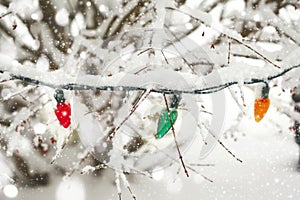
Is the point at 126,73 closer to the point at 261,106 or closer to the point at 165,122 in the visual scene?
the point at 165,122

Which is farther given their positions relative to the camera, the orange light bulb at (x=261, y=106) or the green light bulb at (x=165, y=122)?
the orange light bulb at (x=261, y=106)

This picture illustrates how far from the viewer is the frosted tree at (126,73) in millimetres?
1800

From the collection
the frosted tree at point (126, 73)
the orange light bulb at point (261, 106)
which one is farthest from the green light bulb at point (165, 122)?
the orange light bulb at point (261, 106)

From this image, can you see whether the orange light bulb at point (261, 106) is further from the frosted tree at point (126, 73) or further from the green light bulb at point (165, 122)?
the green light bulb at point (165, 122)

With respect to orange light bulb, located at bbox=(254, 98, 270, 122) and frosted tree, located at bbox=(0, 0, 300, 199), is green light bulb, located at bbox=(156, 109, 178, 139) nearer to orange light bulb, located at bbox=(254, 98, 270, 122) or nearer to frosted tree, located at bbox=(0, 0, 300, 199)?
frosted tree, located at bbox=(0, 0, 300, 199)

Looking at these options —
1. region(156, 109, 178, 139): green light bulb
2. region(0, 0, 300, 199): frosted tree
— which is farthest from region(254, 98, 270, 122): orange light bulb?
region(156, 109, 178, 139): green light bulb

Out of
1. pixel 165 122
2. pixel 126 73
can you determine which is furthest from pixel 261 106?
pixel 126 73

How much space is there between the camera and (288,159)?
7.74 meters

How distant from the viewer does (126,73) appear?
5.52 feet

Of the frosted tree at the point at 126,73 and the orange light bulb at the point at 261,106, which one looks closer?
the frosted tree at the point at 126,73

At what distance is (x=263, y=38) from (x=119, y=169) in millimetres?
2405

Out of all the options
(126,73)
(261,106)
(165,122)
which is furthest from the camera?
(261,106)

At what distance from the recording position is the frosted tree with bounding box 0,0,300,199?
1.80 m

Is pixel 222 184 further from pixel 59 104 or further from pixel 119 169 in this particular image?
pixel 59 104
